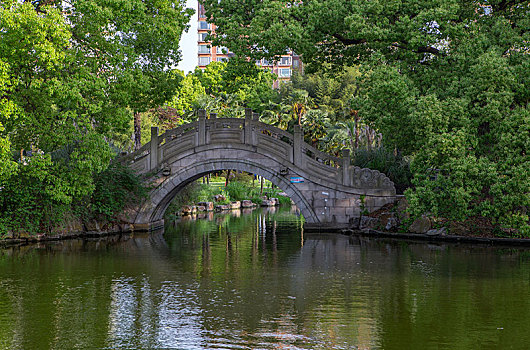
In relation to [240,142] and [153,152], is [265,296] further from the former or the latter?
[153,152]

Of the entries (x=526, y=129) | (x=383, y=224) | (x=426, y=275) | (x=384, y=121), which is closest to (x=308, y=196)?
(x=383, y=224)

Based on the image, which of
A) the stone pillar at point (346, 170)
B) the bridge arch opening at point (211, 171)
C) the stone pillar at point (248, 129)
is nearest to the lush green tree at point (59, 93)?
the bridge arch opening at point (211, 171)

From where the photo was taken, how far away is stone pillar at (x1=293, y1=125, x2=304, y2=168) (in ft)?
86.5

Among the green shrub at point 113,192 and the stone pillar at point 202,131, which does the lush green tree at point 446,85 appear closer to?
the stone pillar at point 202,131

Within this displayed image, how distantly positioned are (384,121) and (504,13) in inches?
228

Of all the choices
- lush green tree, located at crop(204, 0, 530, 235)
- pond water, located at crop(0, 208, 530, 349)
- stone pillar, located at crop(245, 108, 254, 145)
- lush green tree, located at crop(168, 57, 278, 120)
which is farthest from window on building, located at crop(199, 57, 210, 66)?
pond water, located at crop(0, 208, 530, 349)

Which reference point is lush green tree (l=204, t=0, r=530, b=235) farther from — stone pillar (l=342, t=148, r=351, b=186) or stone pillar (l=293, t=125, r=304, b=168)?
stone pillar (l=293, t=125, r=304, b=168)

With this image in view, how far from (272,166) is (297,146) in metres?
1.29

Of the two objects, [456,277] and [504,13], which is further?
[504,13]

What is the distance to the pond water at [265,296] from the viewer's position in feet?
34.9

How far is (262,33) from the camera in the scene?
2480 centimetres

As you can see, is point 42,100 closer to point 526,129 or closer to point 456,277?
point 456,277

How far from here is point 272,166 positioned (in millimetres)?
26516

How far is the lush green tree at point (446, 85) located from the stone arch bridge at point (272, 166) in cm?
258
